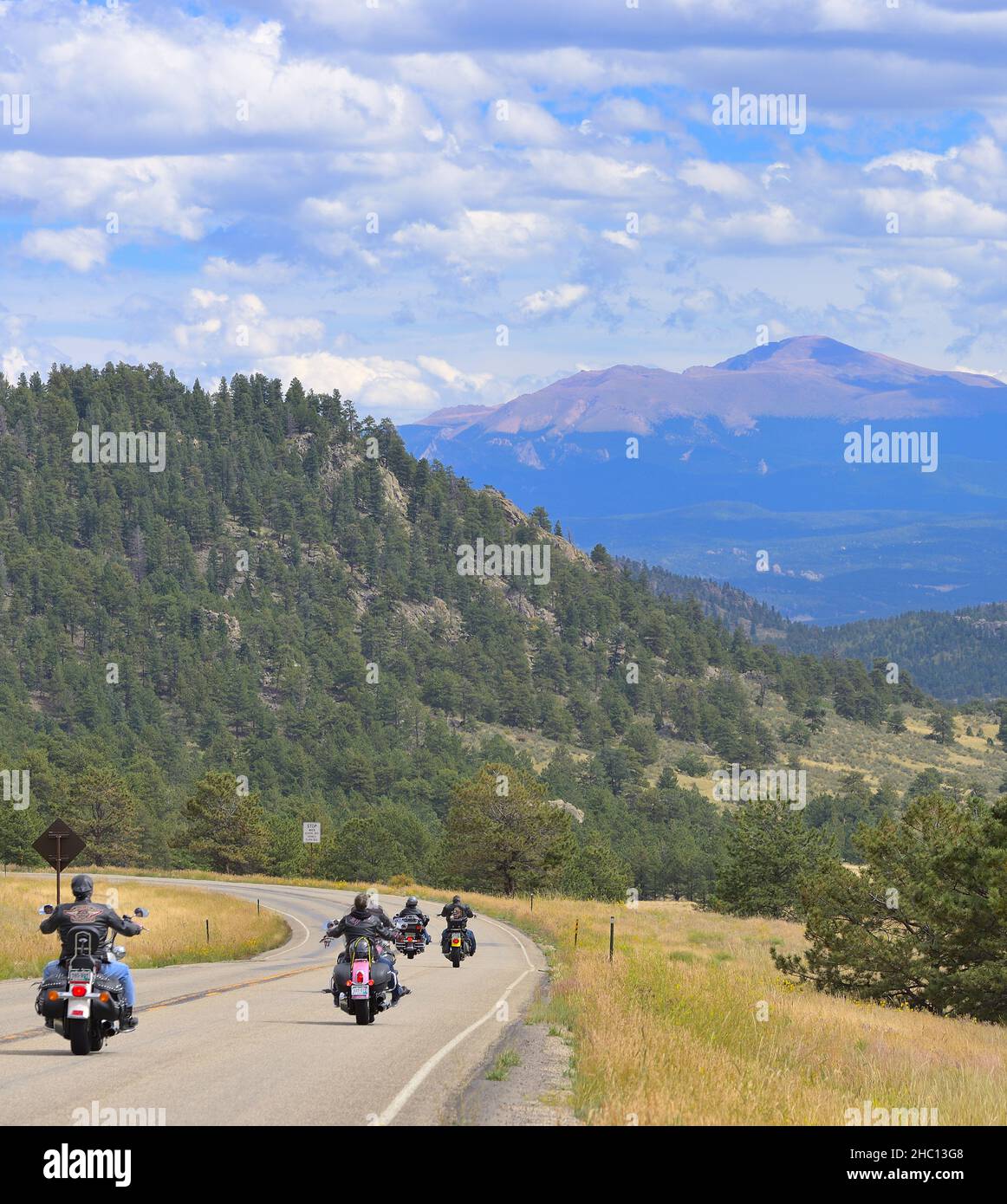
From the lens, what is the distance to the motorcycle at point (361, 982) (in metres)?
17.1

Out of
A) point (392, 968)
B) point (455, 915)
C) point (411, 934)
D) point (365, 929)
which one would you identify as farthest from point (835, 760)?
point (365, 929)

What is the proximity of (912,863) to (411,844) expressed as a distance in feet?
258

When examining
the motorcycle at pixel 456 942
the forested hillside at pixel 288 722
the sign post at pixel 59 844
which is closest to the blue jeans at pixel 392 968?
the motorcycle at pixel 456 942

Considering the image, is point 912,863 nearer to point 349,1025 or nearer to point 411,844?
point 349,1025

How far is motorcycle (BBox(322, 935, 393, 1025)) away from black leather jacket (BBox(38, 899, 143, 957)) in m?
3.81

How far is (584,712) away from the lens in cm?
18362

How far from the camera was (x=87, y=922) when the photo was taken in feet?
43.9

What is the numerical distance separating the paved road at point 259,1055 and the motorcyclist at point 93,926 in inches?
21.8

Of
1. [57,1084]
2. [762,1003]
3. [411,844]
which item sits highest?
[57,1084]

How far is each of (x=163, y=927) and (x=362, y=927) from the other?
25.0 meters

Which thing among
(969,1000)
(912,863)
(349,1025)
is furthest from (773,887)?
(349,1025)

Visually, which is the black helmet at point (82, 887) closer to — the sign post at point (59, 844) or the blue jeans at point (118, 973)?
the blue jeans at point (118, 973)

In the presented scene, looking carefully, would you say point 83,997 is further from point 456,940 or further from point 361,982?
point 456,940

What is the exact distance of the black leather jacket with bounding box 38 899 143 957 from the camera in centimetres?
1329
